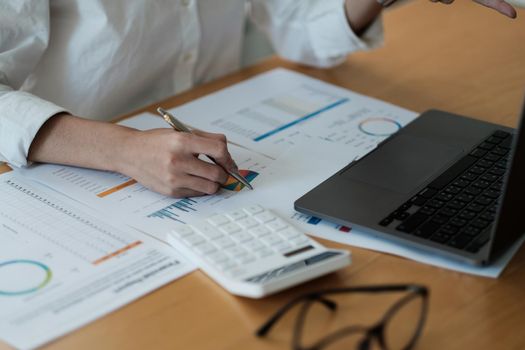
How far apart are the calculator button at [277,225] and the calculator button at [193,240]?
81mm

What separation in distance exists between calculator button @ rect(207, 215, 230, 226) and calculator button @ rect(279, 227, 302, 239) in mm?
69

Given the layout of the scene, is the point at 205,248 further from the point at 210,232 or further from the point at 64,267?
the point at 64,267

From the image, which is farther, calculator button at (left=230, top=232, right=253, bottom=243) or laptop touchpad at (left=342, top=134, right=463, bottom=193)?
laptop touchpad at (left=342, top=134, right=463, bottom=193)

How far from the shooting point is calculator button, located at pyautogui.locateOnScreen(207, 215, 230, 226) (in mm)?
915

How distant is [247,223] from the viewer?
92 cm

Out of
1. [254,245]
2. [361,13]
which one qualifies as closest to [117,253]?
[254,245]

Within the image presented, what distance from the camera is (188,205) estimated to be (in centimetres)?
101

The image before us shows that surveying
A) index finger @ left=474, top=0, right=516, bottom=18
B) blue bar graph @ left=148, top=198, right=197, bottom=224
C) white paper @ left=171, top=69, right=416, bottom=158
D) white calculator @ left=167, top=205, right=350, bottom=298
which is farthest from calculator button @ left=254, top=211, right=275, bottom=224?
index finger @ left=474, top=0, right=516, bottom=18

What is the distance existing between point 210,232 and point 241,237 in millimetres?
38

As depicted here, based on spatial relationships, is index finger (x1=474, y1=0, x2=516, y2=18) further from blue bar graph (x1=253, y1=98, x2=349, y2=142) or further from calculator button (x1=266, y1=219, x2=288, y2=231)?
calculator button (x1=266, y1=219, x2=288, y2=231)

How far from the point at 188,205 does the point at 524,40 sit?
90cm

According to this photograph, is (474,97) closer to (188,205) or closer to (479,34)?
(479,34)

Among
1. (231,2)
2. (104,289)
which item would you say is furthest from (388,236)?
(231,2)

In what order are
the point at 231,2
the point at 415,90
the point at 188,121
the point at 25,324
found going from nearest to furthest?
the point at 25,324 → the point at 188,121 → the point at 415,90 → the point at 231,2
